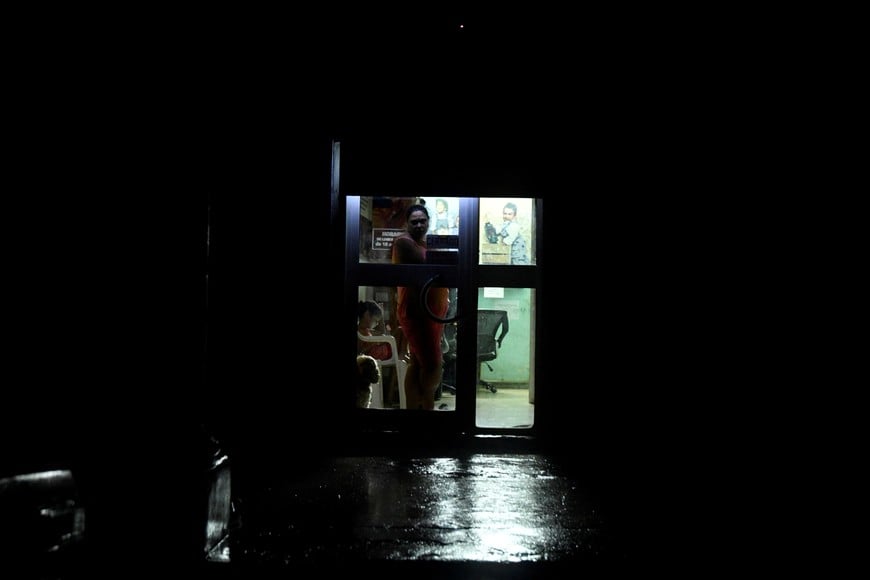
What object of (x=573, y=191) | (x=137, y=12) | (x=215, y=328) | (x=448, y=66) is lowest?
(x=215, y=328)

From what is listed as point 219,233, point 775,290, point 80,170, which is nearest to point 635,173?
point 775,290

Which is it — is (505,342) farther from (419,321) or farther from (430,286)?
(430,286)

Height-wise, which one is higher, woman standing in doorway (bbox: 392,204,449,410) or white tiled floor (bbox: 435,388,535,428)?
woman standing in doorway (bbox: 392,204,449,410)

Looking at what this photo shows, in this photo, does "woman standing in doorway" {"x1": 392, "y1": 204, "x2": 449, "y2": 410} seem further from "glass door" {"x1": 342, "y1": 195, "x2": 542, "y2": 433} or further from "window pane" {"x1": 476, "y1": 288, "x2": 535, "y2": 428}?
"window pane" {"x1": 476, "y1": 288, "x2": 535, "y2": 428}

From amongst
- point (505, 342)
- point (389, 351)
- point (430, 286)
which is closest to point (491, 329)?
point (505, 342)

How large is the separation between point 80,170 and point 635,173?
483 centimetres

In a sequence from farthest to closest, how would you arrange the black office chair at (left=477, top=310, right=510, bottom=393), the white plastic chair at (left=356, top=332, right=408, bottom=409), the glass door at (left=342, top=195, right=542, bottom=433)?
1. the black office chair at (left=477, top=310, right=510, bottom=393)
2. the white plastic chair at (left=356, top=332, right=408, bottom=409)
3. the glass door at (left=342, top=195, right=542, bottom=433)

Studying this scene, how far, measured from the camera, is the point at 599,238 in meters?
4.55

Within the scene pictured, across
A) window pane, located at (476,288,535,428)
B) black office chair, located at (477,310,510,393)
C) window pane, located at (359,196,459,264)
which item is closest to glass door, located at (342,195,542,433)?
window pane, located at (359,196,459,264)

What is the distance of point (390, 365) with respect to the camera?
505cm

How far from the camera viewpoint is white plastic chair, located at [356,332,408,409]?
16.4 feet

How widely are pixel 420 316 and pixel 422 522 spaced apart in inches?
92.6

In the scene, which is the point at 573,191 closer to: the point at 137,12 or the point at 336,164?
the point at 336,164

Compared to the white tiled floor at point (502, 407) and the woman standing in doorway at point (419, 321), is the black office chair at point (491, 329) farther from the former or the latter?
the woman standing in doorway at point (419, 321)
